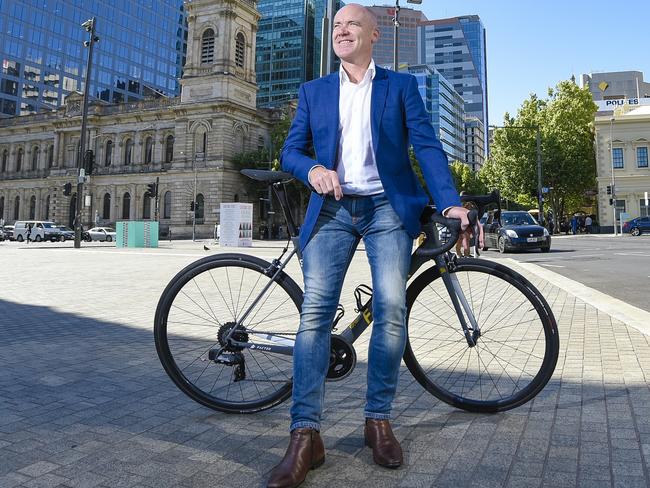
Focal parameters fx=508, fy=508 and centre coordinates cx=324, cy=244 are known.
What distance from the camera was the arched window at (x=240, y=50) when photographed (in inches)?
2151

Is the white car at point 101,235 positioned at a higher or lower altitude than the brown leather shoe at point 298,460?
higher

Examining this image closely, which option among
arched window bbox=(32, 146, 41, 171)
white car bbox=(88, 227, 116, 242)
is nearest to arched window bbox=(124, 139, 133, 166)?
arched window bbox=(32, 146, 41, 171)

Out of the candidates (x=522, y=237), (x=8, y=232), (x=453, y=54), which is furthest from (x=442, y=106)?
(x=522, y=237)

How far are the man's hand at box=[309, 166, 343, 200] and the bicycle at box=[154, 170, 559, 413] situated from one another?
400mm

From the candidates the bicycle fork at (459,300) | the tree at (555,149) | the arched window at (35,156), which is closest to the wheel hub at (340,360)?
the bicycle fork at (459,300)

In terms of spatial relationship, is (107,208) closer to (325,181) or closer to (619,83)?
(325,181)

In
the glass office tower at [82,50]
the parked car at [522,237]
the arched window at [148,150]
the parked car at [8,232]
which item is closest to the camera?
the parked car at [522,237]

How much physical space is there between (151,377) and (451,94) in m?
130

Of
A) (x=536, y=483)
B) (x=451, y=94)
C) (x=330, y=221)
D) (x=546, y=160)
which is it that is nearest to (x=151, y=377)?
(x=330, y=221)

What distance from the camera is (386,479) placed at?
6.57 ft

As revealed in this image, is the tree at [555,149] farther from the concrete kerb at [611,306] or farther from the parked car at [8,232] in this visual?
the parked car at [8,232]

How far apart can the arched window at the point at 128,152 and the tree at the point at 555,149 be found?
4166 centimetres

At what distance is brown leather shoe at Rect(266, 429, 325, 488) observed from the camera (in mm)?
1917

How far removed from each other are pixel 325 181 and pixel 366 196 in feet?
0.89
